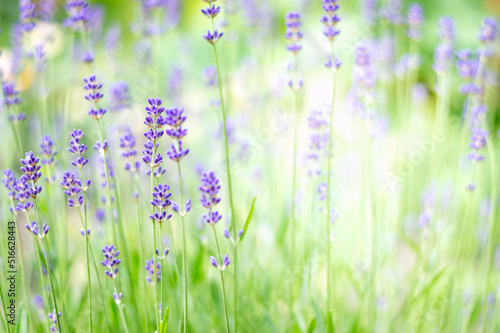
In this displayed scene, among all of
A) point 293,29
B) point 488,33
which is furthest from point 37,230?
point 488,33

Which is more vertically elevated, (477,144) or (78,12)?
(78,12)

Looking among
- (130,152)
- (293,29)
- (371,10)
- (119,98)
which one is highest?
(371,10)

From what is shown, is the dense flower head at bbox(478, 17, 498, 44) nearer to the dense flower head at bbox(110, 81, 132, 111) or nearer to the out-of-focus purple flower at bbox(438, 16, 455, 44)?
the out-of-focus purple flower at bbox(438, 16, 455, 44)

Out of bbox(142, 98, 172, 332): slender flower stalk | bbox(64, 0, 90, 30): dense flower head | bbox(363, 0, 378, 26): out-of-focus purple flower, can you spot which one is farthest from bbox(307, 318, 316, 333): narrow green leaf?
bbox(363, 0, 378, 26): out-of-focus purple flower

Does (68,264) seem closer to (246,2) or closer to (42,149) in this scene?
(42,149)

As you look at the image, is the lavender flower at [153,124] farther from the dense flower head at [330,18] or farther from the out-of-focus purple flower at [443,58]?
the out-of-focus purple flower at [443,58]

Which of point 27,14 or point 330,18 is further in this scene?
point 27,14

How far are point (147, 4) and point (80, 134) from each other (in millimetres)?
753

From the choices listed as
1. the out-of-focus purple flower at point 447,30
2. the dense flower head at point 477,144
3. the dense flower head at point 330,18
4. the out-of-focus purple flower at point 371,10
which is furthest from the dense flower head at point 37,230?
the out-of-focus purple flower at point 371,10

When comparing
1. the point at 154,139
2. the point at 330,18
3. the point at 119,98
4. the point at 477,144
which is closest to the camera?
the point at 154,139

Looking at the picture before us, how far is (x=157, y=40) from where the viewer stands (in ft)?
4.86

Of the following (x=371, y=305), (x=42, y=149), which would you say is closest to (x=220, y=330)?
(x=371, y=305)

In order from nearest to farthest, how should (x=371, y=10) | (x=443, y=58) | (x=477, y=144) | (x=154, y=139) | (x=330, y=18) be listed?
(x=154, y=139)
(x=330, y=18)
(x=477, y=144)
(x=443, y=58)
(x=371, y=10)

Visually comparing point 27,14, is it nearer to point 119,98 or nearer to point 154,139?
point 119,98
